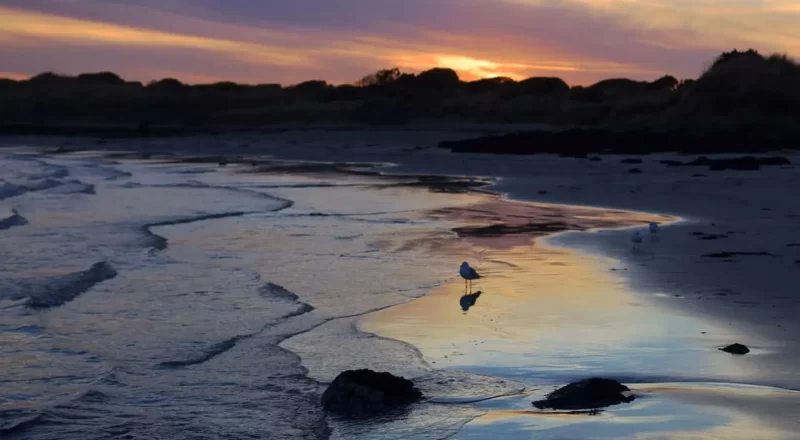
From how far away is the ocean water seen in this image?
6.91 meters

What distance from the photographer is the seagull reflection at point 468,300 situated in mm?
10500

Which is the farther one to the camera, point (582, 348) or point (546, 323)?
point (546, 323)

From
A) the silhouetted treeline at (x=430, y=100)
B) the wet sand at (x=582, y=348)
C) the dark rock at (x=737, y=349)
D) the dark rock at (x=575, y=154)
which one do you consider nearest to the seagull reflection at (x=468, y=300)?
the wet sand at (x=582, y=348)

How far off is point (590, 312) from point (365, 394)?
147 inches

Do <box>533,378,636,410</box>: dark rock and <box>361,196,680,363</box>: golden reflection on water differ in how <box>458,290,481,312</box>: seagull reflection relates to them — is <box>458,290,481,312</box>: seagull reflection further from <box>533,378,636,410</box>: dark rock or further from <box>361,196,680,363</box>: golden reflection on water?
<box>533,378,636,410</box>: dark rock

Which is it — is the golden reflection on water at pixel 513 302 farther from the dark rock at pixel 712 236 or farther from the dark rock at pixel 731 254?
the dark rock at pixel 712 236

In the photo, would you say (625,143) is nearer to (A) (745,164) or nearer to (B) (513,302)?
(A) (745,164)

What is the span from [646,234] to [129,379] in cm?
987

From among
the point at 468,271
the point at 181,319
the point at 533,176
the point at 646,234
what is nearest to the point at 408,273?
the point at 468,271

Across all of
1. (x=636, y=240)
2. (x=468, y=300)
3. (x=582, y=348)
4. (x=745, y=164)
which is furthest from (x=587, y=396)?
(x=745, y=164)

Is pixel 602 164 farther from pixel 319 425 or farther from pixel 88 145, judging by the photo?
pixel 88 145

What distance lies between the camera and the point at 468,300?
10.8 metres

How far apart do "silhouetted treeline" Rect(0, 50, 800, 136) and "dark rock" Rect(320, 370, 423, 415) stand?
37.3 m

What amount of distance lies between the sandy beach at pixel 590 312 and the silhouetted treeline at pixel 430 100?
2219 centimetres
